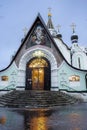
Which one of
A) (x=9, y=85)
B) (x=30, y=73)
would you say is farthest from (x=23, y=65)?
(x=9, y=85)

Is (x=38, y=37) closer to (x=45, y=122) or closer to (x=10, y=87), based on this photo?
(x=10, y=87)

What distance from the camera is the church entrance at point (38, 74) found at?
19547 mm

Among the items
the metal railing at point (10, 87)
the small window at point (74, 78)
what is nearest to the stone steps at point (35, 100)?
the small window at point (74, 78)

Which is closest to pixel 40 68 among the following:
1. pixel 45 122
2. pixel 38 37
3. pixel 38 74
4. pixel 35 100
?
pixel 38 74

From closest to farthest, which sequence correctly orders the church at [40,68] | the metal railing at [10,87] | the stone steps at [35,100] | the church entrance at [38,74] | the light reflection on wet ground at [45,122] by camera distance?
the light reflection on wet ground at [45,122] → the stone steps at [35,100] → the church at [40,68] → the church entrance at [38,74] → the metal railing at [10,87]

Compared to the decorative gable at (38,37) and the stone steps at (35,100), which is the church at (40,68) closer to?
the decorative gable at (38,37)

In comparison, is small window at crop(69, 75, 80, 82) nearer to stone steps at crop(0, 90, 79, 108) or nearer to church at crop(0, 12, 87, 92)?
church at crop(0, 12, 87, 92)

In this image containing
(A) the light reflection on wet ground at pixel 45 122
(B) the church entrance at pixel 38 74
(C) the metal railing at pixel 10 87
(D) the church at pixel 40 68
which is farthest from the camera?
(C) the metal railing at pixel 10 87

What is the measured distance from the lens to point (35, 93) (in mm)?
14898

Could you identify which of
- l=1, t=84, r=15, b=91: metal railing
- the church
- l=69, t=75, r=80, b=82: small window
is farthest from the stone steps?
l=1, t=84, r=15, b=91: metal railing

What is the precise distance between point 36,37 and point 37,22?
6.15 ft

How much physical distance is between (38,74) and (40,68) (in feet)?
2.42

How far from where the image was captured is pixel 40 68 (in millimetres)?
19906

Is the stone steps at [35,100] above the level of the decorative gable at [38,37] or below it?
below
